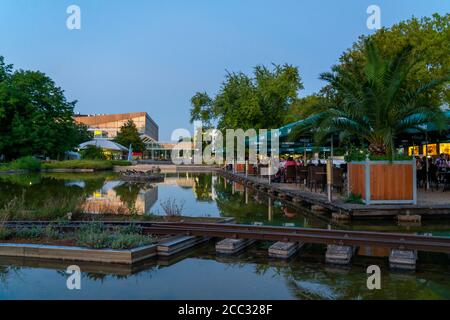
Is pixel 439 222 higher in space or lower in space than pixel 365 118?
lower

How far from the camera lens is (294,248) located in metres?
8.06

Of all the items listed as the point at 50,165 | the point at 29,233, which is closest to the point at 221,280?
the point at 29,233

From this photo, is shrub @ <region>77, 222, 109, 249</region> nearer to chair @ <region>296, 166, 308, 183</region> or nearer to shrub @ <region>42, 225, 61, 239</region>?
shrub @ <region>42, 225, 61, 239</region>

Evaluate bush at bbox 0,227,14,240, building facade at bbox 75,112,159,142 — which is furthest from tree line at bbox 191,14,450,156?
building facade at bbox 75,112,159,142

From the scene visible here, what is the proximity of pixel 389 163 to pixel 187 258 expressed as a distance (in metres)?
7.26

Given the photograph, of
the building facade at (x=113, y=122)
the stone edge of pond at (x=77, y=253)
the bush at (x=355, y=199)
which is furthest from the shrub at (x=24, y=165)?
the building facade at (x=113, y=122)

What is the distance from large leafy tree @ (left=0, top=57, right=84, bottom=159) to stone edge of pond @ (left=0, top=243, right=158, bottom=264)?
48.4m

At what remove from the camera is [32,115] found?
55531 millimetres

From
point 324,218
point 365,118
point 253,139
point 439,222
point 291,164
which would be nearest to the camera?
point 439,222

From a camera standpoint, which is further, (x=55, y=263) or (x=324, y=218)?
(x=324, y=218)
